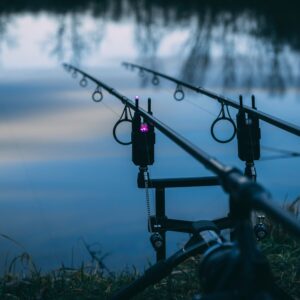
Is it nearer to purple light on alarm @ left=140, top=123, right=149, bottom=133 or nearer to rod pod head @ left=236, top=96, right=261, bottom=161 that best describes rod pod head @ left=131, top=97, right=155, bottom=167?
purple light on alarm @ left=140, top=123, right=149, bottom=133

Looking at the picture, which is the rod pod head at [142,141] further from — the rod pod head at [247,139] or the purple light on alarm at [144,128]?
the rod pod head at [247,139]

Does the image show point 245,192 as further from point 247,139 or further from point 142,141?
point 247,139

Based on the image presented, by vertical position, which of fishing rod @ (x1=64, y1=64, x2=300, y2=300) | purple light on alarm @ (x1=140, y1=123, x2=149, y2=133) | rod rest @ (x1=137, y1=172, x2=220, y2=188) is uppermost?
purple light on alarm @ (x1=140, y1=123, x2=149, y2=133)

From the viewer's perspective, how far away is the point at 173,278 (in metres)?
5.18

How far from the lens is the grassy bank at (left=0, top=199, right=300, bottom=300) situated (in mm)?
4871

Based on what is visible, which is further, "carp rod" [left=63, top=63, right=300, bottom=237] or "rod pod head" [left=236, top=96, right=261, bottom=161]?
"rod pod head" [left=236, top=96, right=261, bottom=161]

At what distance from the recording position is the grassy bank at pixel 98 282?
4871mm

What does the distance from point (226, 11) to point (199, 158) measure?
77.4ft

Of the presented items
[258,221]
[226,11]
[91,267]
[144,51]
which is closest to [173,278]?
[91,267]

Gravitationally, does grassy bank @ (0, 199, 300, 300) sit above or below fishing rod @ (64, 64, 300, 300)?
below

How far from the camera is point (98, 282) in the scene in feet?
17.2

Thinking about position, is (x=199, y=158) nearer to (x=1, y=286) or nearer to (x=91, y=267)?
(x=1, y=286)

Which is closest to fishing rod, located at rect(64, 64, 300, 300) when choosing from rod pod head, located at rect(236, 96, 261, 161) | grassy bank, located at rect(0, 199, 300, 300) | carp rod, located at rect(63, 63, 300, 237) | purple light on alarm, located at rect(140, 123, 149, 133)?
carp rod, located at rect(63, 63, 300, 237)

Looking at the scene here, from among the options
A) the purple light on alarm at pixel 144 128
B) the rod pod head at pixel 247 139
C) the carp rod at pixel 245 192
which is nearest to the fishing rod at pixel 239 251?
the carp rod at pixel 245 192
